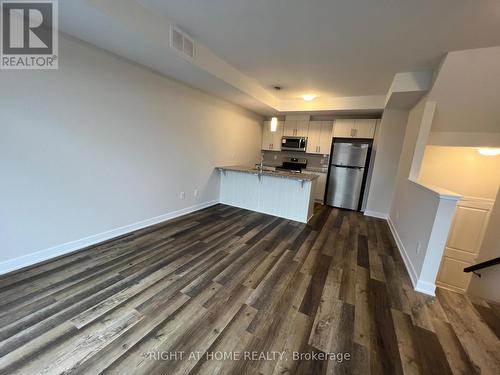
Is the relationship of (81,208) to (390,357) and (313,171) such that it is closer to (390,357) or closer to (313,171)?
(390,357)

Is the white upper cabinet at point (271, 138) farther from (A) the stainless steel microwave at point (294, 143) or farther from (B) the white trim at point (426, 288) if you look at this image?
(B) the white trim at point (426, 288)

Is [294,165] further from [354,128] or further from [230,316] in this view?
[230,316]

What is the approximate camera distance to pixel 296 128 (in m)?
6.05

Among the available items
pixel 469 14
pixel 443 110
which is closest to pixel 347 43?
pixel 469 14

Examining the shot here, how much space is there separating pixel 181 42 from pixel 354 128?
14.1 ft

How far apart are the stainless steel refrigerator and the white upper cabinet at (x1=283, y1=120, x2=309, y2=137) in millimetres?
958

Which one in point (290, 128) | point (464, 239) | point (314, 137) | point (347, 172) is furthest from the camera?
point (290, 128)

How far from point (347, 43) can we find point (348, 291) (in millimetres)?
2863

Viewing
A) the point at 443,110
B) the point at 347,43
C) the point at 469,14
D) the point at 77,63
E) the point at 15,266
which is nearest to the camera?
the point at 469,14

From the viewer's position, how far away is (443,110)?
122 inches

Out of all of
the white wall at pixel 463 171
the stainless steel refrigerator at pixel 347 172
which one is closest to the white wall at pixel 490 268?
the white wall at pixel 463 171

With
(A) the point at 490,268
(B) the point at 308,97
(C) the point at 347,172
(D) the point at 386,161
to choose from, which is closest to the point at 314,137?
(B) the point at 308,97

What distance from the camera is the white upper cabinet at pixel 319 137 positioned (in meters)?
5.65

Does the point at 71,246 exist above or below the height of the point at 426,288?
below
